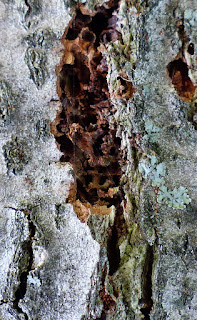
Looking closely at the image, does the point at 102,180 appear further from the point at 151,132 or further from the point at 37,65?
the point at 37,65

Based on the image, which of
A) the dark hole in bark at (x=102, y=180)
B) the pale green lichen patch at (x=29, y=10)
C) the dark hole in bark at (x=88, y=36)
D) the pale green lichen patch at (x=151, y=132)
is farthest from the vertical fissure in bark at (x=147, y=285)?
the pale green lichen patch at (x=29, y=10)

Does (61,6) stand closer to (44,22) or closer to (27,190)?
(44,22)

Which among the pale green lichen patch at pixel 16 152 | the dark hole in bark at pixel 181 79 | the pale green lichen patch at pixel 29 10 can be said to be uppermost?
the pale green lichen patch at pixel 29 10

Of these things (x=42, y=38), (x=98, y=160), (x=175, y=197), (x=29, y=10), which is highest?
(x=29, y=10)

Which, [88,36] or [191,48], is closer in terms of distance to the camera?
[191,48]

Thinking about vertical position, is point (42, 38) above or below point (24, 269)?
above

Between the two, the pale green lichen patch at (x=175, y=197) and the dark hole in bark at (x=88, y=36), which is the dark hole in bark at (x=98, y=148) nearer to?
the pale green lichen patch at (x=175, y=197)

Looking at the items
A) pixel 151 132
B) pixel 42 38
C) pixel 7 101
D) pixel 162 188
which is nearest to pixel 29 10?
pixel 42 38

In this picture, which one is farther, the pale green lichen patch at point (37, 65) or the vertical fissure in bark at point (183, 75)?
the pale green lichen patch at point (37, 65)
